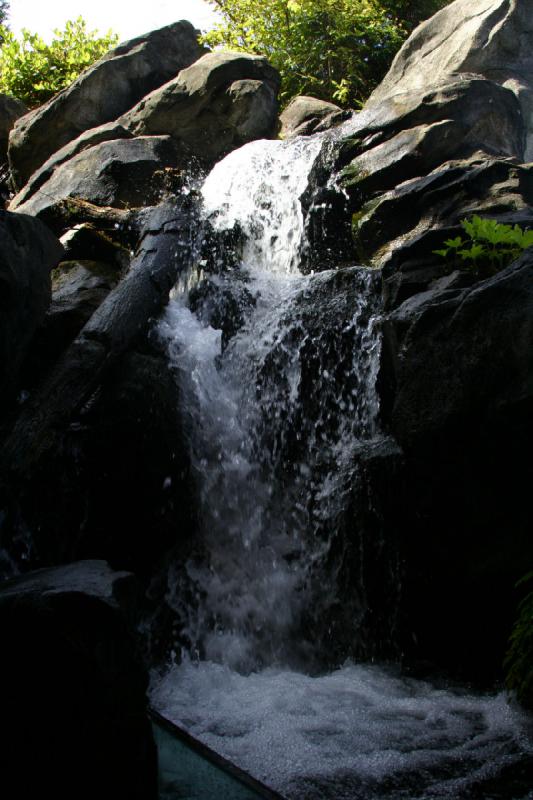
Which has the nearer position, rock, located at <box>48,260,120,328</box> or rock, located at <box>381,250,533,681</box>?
rock, located at <box>381,250,533,681</box>

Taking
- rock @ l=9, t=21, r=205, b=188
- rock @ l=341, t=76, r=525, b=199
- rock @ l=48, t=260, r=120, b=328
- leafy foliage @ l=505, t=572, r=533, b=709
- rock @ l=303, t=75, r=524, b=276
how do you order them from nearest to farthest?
leafy foliage @ l=505, t=572, r=533, b=709, rock @ l=48, t=260, r=120, b=328, rock @ l=303, t=75, r=524, b=276, rock @ l=341, t=76, r=525, b=199, rock @ l=9, t=21, r=205, b=188

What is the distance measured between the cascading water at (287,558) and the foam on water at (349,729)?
0.04 feet

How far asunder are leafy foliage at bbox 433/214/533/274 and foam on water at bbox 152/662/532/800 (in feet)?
11.5

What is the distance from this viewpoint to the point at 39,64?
15.2m

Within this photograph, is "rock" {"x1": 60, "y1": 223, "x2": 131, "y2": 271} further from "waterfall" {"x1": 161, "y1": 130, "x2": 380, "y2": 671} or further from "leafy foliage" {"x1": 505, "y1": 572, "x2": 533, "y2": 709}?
"leafy foliage" {"x1": 505, "y1": 572, "x2": 533, "y2": 709}

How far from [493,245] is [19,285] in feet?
13.2

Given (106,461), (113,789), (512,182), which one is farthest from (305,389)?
(113,789)

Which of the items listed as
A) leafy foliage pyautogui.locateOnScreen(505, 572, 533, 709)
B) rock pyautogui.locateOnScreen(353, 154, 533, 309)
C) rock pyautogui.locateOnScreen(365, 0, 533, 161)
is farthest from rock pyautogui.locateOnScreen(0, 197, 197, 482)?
rock pyautogui.locateOnScreen(365, 0, 533, 161)

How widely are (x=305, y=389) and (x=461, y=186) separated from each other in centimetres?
330

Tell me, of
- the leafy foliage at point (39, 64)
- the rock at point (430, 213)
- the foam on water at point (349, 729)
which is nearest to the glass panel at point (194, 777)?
the foam on water at point (349, 729)

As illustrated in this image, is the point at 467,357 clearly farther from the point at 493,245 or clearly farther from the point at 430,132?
the point at 430,132

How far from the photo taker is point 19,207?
10.8 m

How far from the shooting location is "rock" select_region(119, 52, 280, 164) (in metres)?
12.0

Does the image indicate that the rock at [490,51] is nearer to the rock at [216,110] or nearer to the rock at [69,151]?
the rock at [216,110]
